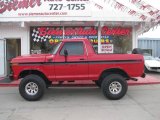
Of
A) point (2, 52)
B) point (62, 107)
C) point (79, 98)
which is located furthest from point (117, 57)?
point (2, 52)

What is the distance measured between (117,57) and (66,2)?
5.89 meters

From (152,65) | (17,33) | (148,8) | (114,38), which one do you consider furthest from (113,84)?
(152,65)

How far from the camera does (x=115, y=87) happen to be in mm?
9930

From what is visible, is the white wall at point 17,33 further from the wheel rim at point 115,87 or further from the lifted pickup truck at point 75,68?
the wheel rim at point 115,87

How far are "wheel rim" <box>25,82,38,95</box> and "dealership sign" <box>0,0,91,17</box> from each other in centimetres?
573

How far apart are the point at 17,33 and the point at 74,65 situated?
6586mm

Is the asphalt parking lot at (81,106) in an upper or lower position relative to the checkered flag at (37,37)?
lower

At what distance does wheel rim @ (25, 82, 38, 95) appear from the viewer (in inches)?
389

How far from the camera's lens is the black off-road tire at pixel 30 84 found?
9.79m

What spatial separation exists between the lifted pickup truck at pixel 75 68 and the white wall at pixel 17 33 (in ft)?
18.3

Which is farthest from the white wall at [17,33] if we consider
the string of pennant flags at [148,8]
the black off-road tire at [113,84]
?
the black off-road tire at [113,84]

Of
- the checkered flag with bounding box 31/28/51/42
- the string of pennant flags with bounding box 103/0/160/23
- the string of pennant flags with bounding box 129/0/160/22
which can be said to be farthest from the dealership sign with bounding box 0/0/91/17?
the string of pennant flags with bounding box 129/0/160/22

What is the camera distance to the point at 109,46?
15594 millimetres

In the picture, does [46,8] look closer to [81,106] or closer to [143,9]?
[143,9]
